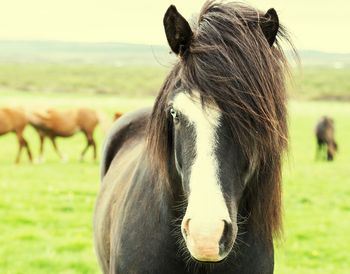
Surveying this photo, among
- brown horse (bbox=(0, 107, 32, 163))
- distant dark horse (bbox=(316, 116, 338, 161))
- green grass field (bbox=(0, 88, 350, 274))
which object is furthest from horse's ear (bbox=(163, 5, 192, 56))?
distant dark horse (bbox=(316, 116, 338, 161))

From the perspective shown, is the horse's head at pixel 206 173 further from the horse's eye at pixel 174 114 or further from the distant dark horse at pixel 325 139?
the distant dark horse at pixel 325 139

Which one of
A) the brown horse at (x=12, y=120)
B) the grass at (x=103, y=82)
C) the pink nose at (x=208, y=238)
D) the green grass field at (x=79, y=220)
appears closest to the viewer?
the pink nose at (x=208, y=238)

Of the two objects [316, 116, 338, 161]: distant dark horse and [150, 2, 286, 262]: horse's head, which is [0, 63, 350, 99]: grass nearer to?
[316, 116, 338, 161]: distant dark horse

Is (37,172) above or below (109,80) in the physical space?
above

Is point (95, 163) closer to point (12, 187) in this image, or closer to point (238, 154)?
point (12, 187)

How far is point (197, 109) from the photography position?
2.28 metres

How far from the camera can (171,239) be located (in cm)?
265

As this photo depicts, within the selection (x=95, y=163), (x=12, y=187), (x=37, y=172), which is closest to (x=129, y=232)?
(x=12, y=187)

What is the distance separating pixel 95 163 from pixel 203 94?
14.2 m

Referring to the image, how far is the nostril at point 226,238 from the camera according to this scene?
2.07 metres

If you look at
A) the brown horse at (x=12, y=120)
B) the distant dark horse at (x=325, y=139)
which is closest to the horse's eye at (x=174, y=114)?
the brown horse at (x=12, y=120)

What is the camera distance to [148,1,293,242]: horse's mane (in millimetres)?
2309

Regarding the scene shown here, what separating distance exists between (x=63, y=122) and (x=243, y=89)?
52.3 feet

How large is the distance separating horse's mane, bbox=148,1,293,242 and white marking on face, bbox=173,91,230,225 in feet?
0.17
